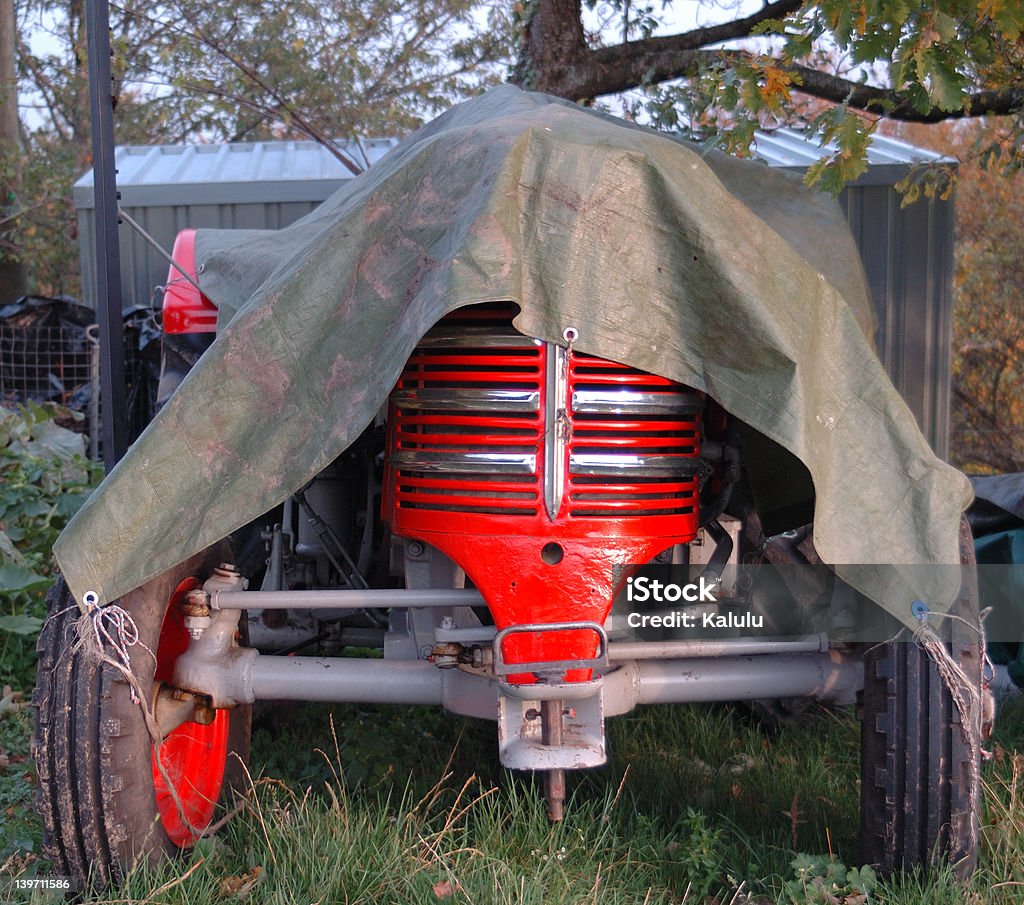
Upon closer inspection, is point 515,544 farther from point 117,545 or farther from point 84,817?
point 84,817

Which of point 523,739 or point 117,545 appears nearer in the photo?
point 117,545

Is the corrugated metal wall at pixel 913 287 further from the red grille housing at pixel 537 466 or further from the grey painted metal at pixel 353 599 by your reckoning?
the grey painted metal at pixel 353 599

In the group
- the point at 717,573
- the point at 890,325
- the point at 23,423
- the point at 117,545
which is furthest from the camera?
the point at 890,325

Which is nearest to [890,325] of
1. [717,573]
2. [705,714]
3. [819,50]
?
[819,50]

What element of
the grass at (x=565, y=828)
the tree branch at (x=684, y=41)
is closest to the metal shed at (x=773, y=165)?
the tree branch at (x=684, y=41)

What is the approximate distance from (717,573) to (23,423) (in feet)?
15.4

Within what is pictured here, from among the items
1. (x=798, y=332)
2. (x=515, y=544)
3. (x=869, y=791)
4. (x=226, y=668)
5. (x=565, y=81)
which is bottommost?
Result: (x=869, y=791)

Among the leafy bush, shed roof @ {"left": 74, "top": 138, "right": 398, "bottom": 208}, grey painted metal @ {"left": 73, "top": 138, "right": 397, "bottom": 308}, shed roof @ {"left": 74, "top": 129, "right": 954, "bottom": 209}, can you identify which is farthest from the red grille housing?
grey painted metal @ {"left": 73, "top": 138, "right": 397, "bottom": 308}

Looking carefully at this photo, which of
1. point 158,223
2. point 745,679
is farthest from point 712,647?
point 158,223

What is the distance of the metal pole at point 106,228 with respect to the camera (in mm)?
3887

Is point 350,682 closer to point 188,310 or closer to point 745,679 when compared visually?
point 745,679

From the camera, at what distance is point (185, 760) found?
11.2 ft

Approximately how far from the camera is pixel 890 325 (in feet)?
23.4

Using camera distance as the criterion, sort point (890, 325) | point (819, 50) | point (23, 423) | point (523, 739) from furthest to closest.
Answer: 1. point (890, 325)
2. point (23, 423)
3. point (819, 50)
4. point (523, 739)
